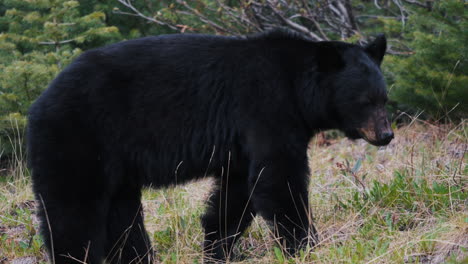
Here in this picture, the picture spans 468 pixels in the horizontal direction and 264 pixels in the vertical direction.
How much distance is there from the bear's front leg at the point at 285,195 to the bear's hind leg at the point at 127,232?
82 centimetres

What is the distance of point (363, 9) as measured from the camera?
10281 millimetres

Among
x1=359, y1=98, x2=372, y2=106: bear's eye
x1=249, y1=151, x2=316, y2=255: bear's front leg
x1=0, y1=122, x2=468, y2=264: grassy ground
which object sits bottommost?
x1=0, y1=122, x2=468, y2=264: grassy ground

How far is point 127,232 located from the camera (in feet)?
14.2

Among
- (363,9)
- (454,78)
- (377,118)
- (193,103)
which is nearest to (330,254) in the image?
(377,118)

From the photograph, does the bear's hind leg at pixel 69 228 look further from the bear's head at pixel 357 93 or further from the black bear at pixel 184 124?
the bear's head at pixel 357 93

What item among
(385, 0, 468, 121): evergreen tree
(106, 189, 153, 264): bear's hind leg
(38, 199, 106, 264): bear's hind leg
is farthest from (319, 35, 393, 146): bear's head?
(385, 0, 468, 121): evergreen tree

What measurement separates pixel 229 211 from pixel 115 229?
0.79 meters

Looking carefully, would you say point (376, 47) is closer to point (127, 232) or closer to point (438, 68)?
point (127, 232)

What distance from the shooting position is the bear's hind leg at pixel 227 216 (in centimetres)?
448

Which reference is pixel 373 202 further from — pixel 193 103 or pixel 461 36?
pixel 461 36

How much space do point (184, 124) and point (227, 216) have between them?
2.61 ft

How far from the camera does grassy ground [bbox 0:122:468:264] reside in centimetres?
372

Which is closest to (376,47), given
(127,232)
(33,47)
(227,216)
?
(227,216)

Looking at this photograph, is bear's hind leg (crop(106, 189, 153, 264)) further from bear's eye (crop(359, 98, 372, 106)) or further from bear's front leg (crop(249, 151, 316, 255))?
bear's eye (crop(359, 98, 372, 106))
